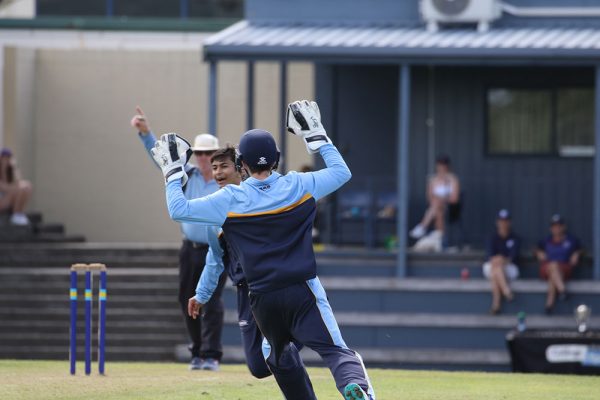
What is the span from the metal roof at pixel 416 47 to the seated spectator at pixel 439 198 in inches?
59.5

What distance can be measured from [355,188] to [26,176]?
561 centimetres

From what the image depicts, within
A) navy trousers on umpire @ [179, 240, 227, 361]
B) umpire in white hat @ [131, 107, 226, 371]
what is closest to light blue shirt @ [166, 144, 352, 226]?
umpire in white hat @ [131, 107, 226, 371]

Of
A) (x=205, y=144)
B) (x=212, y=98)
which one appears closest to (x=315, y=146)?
(x=205, y=144)

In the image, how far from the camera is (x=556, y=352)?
1569 cm

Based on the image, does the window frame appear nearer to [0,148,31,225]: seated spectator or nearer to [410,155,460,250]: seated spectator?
[410,155,460,250]: seated spectator

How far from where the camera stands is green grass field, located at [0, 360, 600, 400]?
32.7 feet

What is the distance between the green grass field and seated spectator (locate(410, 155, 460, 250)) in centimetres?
579

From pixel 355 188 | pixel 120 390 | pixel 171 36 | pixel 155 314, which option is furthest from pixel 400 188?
pixel 120 390

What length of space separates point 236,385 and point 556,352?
240 inches

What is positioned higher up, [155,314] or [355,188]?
[355,188]

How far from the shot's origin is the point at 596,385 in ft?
38.5

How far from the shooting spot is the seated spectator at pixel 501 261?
1738cm

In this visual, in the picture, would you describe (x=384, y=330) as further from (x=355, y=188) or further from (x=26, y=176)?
(x=26, y=176)

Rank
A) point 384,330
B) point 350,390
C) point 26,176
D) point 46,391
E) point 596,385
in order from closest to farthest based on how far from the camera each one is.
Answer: point 350,390, point 46,391, point 596,385, point 384,330, point 26,176
